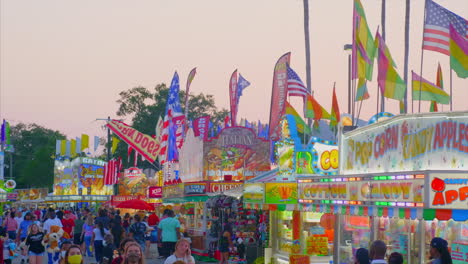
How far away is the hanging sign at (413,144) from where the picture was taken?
12844 mm

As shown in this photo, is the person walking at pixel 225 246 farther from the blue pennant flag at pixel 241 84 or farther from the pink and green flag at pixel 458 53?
the blue pennant flag at pixel 241 84

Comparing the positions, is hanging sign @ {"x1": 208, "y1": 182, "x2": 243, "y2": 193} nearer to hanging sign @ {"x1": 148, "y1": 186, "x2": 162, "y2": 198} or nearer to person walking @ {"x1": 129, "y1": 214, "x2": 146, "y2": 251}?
person walking @ {"x1": 129, "y1": 214, "x2": 146, "y2": 251}

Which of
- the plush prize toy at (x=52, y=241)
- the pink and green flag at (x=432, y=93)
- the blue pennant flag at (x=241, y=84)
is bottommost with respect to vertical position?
the plush prize toy at (x=52, y=241)

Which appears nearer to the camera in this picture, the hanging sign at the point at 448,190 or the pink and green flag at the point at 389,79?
the hanging sign at the point at 448,190

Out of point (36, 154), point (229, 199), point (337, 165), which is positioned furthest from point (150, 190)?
point (36, 154)

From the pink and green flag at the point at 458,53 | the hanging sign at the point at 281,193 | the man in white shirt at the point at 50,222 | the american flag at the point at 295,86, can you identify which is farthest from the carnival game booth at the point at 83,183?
the pink and green flag at the point at 458,53

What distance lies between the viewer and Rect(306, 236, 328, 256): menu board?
20.5m

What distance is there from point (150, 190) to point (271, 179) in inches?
694

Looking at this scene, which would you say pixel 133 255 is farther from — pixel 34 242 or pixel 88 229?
pixel 88 229

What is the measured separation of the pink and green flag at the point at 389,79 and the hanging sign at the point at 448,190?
6.49m

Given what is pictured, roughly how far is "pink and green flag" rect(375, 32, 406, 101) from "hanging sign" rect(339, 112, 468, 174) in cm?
142

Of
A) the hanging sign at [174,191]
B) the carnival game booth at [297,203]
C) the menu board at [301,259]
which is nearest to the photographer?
the menu board at [301,259]

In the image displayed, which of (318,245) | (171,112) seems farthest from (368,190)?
(171,112)

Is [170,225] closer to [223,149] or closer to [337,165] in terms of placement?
[337,165]
